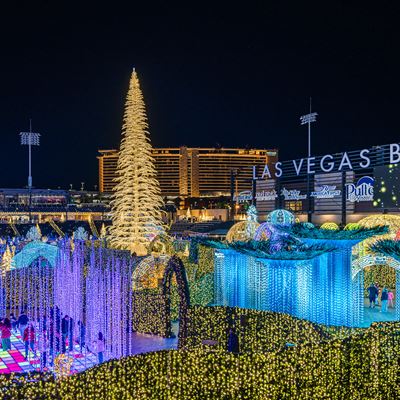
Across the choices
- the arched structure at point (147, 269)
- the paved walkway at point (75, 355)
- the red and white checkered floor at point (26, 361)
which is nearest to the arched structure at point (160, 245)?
the arched structure at point (147, 269)

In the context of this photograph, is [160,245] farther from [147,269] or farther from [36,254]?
[36,254]

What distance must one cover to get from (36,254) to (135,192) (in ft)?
21.2

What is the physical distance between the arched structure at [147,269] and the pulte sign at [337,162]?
16907 millimetres

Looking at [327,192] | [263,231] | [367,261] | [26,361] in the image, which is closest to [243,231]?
[263,231]

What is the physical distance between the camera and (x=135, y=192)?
74.1 feet

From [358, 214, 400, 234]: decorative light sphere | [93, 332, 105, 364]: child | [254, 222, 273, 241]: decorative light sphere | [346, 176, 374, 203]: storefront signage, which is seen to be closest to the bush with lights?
[93, 332, 105, 364]: child

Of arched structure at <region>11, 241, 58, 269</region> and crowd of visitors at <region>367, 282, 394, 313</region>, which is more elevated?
arched structure at <region>11, 241, 58, 269</region>

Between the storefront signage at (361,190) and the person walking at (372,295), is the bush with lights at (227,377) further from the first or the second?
the storefront signage at (361,190)

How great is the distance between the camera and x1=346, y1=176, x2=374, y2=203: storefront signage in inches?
1167

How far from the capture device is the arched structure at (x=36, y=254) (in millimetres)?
16969

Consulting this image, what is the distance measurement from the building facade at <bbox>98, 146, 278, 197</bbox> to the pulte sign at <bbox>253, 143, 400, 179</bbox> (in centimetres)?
8825

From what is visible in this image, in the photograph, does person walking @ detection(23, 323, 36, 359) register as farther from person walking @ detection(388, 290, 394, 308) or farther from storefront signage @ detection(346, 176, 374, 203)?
storefront signage @ detection(346, 176, 374, 203)

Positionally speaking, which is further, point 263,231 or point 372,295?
point 263,231

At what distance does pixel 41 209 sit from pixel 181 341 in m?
60.3
